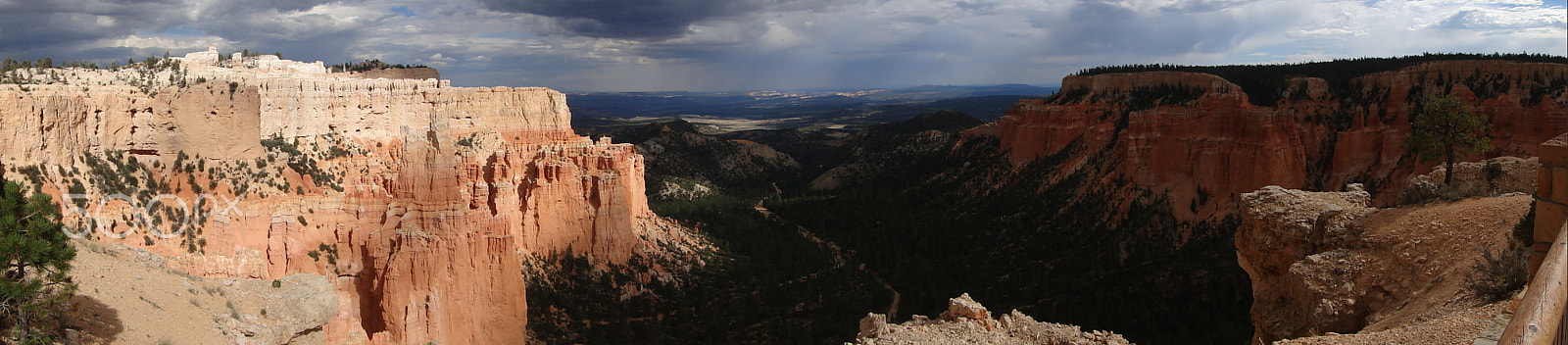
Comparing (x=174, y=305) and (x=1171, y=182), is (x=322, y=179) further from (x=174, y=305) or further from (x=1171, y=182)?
(x=1171, y=182)

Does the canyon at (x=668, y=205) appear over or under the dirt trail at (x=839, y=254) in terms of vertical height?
over

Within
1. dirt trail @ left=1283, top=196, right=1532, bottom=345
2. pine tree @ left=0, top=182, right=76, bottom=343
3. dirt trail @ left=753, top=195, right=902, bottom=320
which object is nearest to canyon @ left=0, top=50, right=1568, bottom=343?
dirt trail @ left=1283, top=196, right=1532, bottom=345

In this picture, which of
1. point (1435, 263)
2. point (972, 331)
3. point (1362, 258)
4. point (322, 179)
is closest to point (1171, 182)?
point (1362, 258)

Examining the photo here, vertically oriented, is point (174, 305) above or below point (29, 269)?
below

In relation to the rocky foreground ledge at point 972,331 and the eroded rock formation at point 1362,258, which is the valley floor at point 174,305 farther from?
the eroded rock formation at point 1362,258
